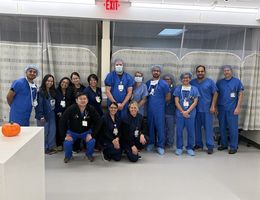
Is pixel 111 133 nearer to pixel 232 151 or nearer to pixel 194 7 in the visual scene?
pixel 232 151

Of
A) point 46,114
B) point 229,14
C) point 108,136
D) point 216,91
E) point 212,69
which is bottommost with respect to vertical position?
point 108,136

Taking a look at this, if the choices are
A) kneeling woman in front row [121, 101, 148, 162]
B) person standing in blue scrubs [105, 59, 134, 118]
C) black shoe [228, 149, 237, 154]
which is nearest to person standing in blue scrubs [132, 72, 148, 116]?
person standing in blue scrubs [105, 59, 134, 118]

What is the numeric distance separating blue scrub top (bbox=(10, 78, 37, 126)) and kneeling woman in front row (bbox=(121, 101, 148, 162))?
129cm

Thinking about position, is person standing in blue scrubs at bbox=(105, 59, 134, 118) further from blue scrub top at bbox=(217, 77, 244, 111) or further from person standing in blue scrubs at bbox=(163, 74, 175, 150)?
blue scrub top at bbox=(217, 77, 244, 111)

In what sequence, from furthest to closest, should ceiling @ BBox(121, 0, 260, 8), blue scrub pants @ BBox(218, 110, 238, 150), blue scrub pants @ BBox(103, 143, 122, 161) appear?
blue scrub pants @ BBox(218, 110, 238, 150), ceiling @ BBox(121, 0, 260, 8), blue scrub pants @ BBox(103, 143, 122, 161)

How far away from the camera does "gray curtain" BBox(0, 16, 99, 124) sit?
3896 mm

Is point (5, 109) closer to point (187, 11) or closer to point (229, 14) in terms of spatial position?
point (187, 11)

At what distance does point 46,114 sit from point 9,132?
5.86 ft

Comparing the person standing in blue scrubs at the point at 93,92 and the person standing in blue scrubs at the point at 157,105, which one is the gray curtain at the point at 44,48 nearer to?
the person standing in blue scrubs at the point at 93,92

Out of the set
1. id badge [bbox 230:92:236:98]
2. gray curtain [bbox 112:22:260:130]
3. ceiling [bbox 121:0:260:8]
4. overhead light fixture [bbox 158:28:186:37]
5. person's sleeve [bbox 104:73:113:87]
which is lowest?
id badge [bbox 230:92:236:98]

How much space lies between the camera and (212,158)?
3.82 meters

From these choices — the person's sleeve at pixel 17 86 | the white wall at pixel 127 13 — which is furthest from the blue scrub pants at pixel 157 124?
the person's sleeve at pixel 17 86

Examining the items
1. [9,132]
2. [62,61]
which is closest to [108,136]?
[62,61]

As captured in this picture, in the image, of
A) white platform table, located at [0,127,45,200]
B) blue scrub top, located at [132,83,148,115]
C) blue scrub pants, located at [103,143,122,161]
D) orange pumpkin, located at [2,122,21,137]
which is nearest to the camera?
white platform table, located at [0,127,45,200]
